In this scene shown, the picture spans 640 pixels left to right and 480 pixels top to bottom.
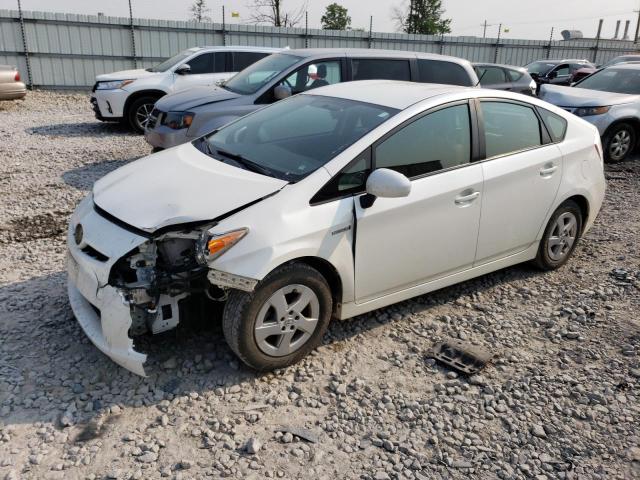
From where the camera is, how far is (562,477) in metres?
2.78

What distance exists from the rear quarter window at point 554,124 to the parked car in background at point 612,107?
4.95 m

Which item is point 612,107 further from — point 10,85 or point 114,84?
point 10,85

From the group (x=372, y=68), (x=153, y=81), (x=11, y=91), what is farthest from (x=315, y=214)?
(x=11, y=91)

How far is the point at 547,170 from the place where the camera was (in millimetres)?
4590

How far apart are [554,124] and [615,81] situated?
266 inches

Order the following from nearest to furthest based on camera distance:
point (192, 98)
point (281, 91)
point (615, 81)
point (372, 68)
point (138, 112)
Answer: point (281, 91), point (192, 98), point (372, 68), point (615, 81), point (138, 112)

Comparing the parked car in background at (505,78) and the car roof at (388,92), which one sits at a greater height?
the car roof at (388,92)

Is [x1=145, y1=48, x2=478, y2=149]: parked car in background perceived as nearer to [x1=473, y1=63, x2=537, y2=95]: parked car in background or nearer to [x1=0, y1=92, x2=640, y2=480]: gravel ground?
[x1=0, y1=92, x2=640, y2=480]: gravel ground

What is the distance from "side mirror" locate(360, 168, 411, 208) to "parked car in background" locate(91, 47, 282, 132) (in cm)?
793

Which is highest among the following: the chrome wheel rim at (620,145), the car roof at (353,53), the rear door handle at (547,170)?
the car roof at (353,53)

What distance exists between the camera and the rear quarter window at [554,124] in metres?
4.74

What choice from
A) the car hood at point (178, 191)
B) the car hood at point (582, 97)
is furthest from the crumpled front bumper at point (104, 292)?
the car hood at point (582, 97)

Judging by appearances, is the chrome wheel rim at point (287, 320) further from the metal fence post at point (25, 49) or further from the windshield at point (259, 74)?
the metal fence post at point (25, 49)

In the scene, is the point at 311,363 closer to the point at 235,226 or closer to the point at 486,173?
the point at 235,226
